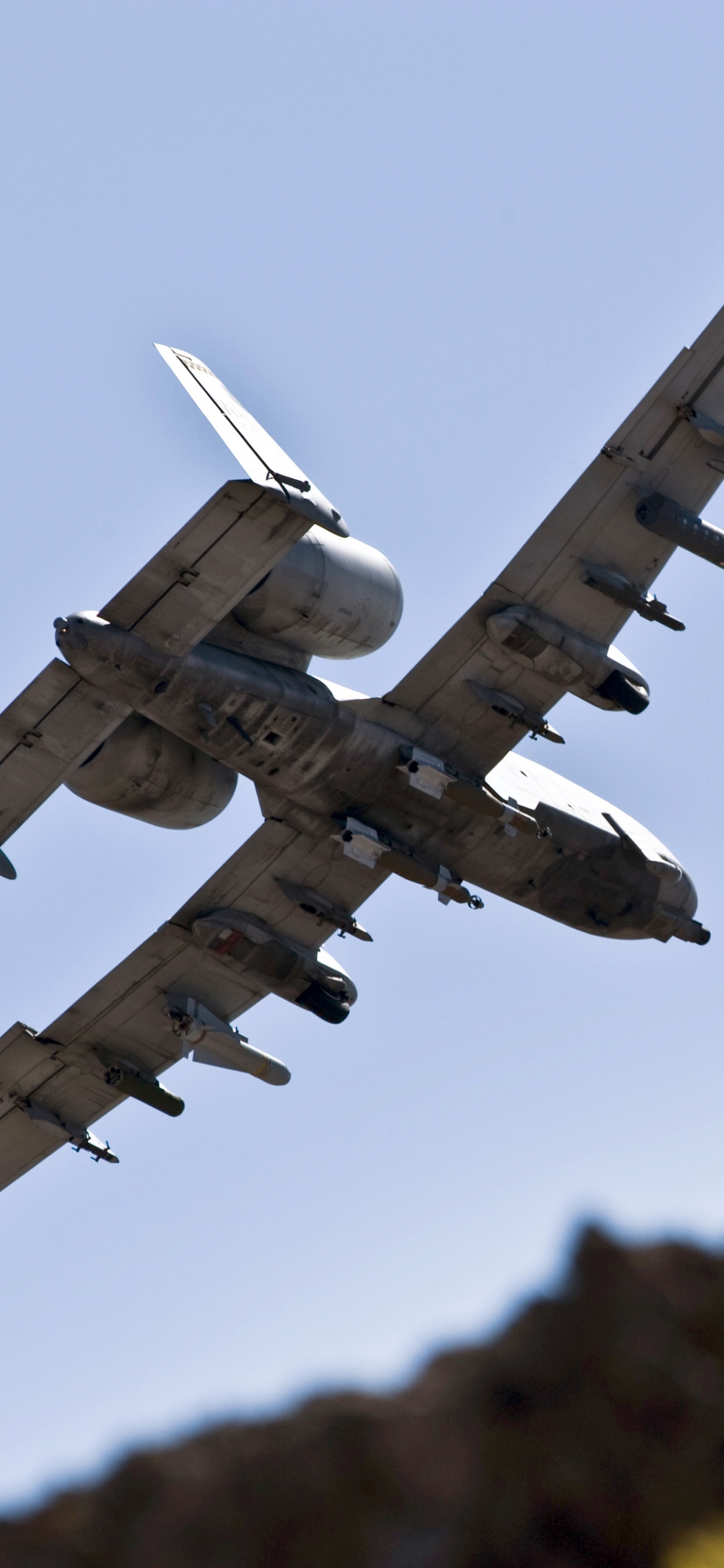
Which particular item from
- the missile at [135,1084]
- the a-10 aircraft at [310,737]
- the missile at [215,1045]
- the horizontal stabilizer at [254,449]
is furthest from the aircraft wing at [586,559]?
the missile at [135,1084]

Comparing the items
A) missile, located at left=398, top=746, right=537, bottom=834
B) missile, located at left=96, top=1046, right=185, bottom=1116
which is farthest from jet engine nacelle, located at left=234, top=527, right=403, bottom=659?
missile, located at left=96, top=1046, right=185, bottom=1116

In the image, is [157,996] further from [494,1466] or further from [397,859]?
[494,1466]

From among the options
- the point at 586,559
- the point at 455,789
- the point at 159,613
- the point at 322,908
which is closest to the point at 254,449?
the point at 159,613

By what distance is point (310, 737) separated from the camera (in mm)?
24172

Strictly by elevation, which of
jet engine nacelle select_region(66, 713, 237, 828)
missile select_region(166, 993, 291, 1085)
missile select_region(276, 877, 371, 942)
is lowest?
missile select_region(166, 993, 291, 1085)

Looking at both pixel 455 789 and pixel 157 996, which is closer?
pixel 455 789

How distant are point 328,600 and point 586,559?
12.4 feet

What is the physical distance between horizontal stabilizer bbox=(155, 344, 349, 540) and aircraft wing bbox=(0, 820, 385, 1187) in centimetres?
661

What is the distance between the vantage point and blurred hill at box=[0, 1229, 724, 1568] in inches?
599

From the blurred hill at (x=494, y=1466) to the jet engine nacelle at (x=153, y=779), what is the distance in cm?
896

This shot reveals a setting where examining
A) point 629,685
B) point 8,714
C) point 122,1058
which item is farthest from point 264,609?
point 122,1058

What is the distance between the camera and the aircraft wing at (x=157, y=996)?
87.9 feet

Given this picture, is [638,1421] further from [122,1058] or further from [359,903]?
[122,1058]

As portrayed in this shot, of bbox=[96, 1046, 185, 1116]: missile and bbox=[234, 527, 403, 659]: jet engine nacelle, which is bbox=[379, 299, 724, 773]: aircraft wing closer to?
bbox=[234, 527, 403, 659]: jet engine nacelle
